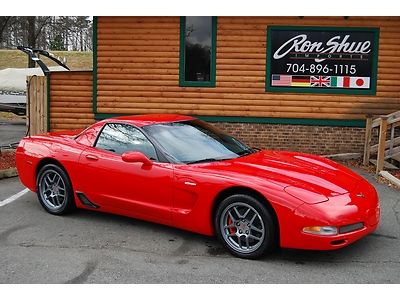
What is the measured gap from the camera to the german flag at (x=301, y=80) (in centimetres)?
1103

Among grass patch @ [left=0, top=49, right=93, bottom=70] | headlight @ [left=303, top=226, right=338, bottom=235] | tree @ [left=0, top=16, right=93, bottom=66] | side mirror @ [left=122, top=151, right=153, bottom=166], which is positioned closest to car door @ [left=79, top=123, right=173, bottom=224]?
side mirror @ [left=122, top=151, right=153, bottom=166]

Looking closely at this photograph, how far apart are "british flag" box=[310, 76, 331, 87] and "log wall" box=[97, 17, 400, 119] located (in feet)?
0.91

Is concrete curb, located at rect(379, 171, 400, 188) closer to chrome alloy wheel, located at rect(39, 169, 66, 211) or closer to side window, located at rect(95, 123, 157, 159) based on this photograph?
side window, located at rect(95, 123, 157, 159)

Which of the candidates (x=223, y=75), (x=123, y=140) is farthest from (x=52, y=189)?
(x=223, y=75)

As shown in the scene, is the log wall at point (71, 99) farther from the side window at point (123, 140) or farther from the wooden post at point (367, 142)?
the wooden post at point (367, 142)

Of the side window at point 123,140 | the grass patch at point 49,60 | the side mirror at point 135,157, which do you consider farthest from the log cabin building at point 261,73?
the grass patch at point 49,60

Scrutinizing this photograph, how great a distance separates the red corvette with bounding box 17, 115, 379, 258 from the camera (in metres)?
4.32

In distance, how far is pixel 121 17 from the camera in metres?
11.3

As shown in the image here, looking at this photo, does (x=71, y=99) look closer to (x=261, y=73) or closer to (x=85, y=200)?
(x=261, y=73)

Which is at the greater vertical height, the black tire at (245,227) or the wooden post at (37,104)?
the wooden post at (37,104)

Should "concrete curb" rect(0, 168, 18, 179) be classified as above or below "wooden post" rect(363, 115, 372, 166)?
below

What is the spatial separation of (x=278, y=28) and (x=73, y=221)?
7174mm

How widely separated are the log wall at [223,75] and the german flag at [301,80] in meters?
0.28

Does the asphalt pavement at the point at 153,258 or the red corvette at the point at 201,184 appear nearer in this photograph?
the asphalt pavement at the point at 153,258
